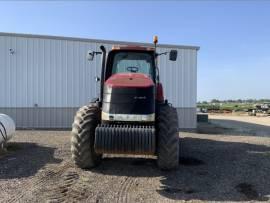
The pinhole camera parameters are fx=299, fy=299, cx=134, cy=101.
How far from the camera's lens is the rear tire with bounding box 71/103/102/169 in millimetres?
6500

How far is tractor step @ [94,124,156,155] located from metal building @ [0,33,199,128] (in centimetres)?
993

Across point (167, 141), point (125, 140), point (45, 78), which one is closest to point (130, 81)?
point (125, 140)

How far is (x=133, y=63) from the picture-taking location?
25.6ft

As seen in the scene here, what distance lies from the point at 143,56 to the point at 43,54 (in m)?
9.37

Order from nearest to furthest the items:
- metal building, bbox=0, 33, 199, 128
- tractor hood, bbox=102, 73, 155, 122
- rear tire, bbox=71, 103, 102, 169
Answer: tractor hood, bbox=102, 73, 155, 122
rear tire, bbox=71, 103, 102, 169
metal building, bbox=0, 33, 199, 128

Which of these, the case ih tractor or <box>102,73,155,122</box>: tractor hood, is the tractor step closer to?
the case ih tractor

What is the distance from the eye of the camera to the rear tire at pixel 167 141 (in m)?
6.25

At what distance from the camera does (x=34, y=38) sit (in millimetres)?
15422

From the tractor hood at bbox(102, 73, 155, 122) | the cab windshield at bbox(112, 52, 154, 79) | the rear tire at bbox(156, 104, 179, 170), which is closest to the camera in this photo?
the rear tire at bbox(156, 104, 179, 170)

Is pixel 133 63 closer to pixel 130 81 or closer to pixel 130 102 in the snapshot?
pixel 130 81

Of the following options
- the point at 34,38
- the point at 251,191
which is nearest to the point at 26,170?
the point at 251,191

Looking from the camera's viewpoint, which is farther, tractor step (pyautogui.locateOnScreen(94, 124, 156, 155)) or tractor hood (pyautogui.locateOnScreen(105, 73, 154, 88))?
tractor hood (pyautogui.locateOnScreen(105, 73, 154, 88))

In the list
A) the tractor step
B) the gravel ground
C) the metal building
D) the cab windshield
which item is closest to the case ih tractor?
the tractor step

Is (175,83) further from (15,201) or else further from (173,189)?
(15,201)
